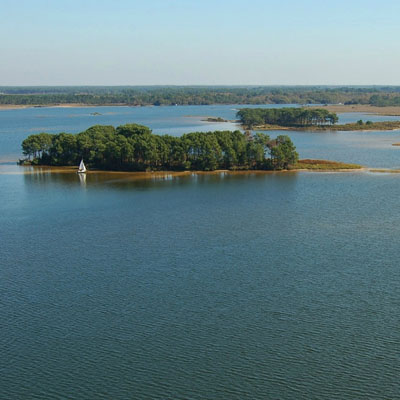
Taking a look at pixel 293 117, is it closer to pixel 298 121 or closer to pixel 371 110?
pixel 298 121

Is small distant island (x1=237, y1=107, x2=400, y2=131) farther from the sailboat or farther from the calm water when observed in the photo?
the calm water

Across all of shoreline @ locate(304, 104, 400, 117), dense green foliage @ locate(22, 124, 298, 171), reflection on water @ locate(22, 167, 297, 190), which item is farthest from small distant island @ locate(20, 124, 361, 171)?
shoreline @ locate(304, 104, 400, 117)

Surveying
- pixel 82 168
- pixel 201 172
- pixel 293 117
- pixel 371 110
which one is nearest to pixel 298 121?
pixel 293 117

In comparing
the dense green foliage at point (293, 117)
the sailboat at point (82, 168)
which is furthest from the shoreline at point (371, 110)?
the sailboat at point (82, 168)

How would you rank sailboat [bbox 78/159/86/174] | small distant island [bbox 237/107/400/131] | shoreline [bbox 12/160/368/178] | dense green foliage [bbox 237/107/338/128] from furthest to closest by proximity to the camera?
dense green foliage [bbox 237/107/338/128], small distant island [bbox 237/107/400/131], sailboat [bbox 78/159/86/174], shoreline [bbox 12/160/368/178]

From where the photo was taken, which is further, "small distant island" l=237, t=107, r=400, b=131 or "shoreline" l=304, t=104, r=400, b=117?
"shoreline" l=304, t=104, r=400, b=117

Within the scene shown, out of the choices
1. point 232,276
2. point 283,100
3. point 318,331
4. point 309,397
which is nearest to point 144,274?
point 232,276

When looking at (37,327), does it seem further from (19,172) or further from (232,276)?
(19,172)
